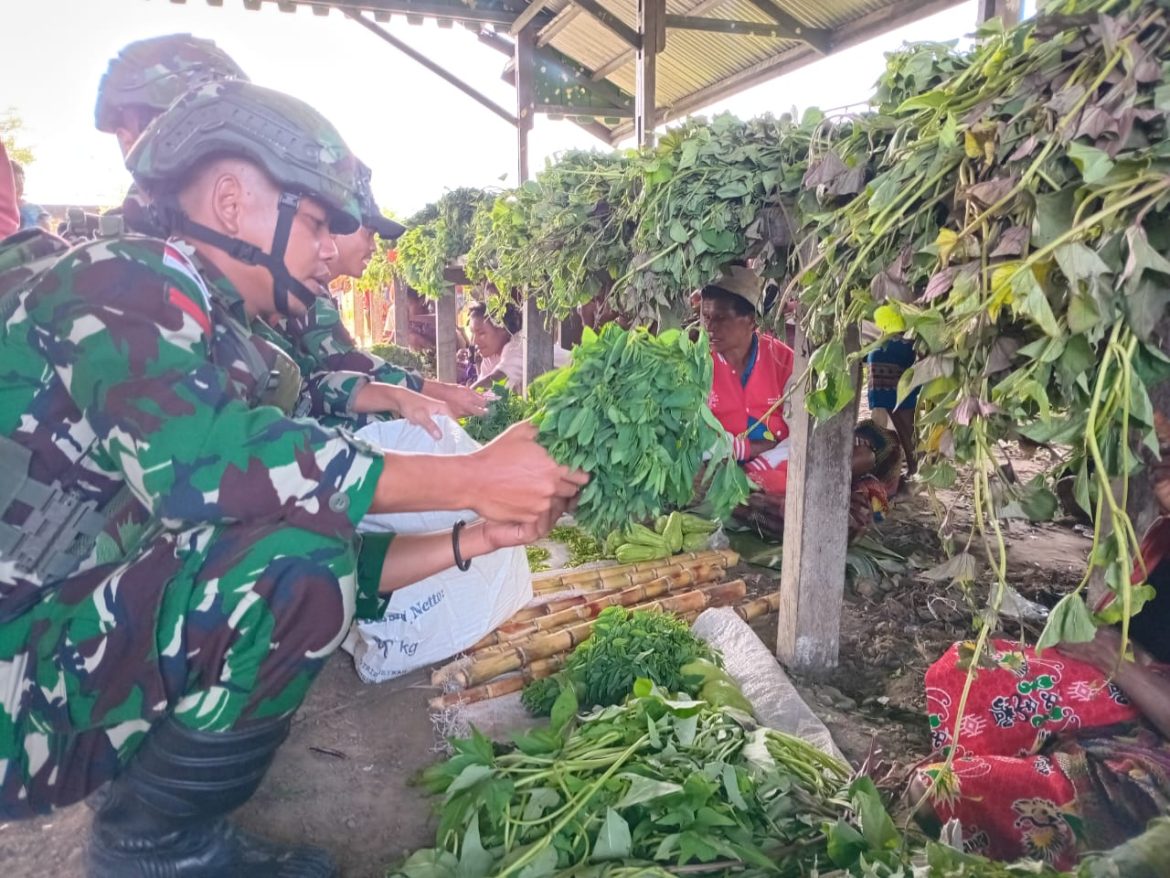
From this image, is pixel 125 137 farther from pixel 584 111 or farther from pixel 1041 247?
pixel 584 111

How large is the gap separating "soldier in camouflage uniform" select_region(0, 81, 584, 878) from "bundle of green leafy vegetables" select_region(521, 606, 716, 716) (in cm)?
102

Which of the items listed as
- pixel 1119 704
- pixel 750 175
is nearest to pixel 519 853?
pixel 1119 704

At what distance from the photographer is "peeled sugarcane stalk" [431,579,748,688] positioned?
3.05 m

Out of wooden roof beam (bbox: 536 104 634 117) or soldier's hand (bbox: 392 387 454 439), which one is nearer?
soldier's hand (bbox: 392 387 454 439)

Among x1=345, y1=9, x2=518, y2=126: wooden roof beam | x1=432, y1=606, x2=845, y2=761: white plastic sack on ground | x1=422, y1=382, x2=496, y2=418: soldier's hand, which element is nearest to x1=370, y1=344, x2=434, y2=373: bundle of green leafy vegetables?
x1=345, y1=9, x2=518, y2=126: wooden roof beam

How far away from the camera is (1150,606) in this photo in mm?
2139

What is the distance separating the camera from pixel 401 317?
10.3 meters

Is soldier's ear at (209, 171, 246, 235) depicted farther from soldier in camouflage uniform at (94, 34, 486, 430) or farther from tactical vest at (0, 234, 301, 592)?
soldier in camouflage uniform at (94, 34, 486, 430)

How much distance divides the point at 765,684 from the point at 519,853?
1393 mm

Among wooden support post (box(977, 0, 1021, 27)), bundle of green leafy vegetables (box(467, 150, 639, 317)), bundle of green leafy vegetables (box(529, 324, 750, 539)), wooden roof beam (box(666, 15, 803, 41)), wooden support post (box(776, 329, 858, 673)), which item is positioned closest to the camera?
bundle of green leafy vegetables (box(529, 324, 750, 539))

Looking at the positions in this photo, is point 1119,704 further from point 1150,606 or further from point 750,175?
point 750,175

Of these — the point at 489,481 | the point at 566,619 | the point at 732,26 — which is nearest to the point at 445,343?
the point at 732,26

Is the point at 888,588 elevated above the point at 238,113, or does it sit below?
below

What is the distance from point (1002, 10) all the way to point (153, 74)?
3.27 m
